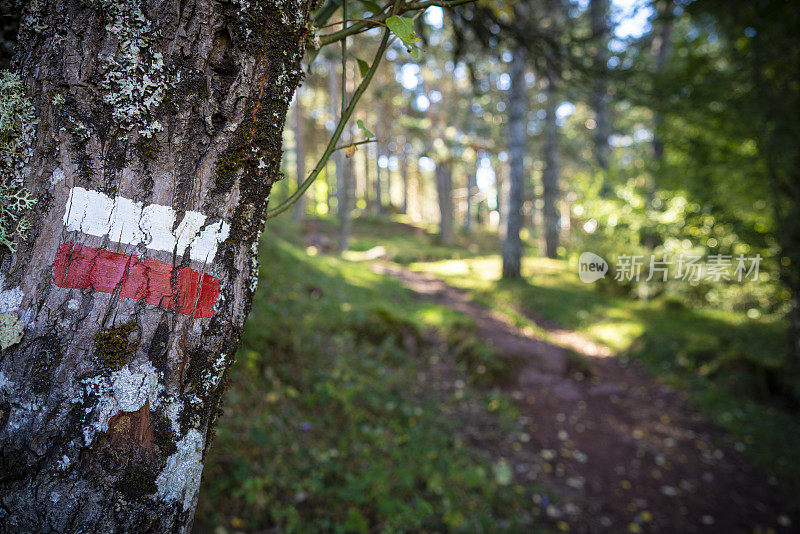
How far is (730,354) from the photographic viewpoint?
537 centimetres

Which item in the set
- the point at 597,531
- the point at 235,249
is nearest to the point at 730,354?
the point at 597,531

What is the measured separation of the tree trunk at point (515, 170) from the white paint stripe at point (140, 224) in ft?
32.8

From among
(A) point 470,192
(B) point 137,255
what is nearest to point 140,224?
(B) point 137,255

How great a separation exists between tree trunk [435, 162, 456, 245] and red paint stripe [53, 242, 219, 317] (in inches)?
789

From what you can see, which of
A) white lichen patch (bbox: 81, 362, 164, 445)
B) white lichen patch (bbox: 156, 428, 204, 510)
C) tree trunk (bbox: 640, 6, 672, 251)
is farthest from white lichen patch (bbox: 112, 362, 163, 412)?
tree trunk (bbox: 640, 6, 672, 251)

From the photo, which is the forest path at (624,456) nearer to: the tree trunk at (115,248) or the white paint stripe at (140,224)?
the tree trunk at (115,248)

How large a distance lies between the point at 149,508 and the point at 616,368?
667 cm

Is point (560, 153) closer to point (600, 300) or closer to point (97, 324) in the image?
point (600, 300)

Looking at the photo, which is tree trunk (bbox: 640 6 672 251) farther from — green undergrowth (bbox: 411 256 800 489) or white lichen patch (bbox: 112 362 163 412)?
white lichen patch (bbox: 112 362 163 412)

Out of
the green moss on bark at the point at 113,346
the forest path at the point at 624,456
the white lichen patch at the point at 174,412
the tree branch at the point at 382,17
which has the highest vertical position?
the tree branch at the point at 382,17

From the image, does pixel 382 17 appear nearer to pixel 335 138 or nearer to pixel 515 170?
pixel 335 138

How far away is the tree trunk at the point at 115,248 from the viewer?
0.65 metres

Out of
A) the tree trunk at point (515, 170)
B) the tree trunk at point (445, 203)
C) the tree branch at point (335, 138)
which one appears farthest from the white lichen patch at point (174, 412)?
the tree trunk at point (445, 203)

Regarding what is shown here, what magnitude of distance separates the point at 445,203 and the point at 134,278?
21.3 metres
